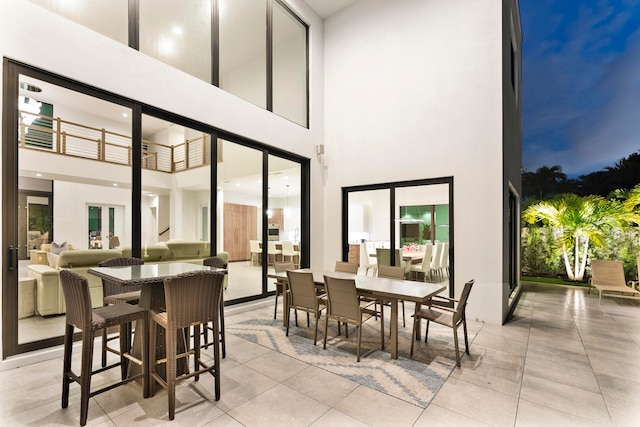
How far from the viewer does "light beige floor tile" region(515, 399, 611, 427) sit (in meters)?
2.05

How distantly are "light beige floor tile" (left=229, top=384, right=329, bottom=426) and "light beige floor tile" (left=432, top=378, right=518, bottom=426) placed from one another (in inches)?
38.5

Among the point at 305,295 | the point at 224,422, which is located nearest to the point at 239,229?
the point at 305,295

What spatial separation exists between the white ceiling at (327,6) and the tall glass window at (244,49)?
1.33 metres

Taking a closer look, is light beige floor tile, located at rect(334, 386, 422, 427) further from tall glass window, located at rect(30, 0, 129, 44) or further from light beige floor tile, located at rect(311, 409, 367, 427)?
tall glass window, located at rect(30, 0, 129, 44)

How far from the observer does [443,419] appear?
210 centimetres

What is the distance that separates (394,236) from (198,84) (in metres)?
4.22

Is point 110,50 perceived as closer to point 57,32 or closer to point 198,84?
point 57,32

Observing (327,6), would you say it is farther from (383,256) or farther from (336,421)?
(336,421)

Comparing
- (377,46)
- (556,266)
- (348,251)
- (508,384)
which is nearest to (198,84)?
(377,46)

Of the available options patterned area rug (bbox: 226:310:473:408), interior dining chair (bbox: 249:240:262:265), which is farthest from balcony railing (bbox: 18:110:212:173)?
patterned area rug (bbox: 226:310:473:408)

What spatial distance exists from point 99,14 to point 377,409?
5.02m

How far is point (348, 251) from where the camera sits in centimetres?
634

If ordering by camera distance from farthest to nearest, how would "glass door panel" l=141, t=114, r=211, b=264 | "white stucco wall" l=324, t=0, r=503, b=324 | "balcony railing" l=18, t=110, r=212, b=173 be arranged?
"white stucco wall" l=324, t=0, r=503, b=324, "glass door panel" l=141, t=114, r=211, b=264, "balcony railing" l=18, t=110, r=212, b=173

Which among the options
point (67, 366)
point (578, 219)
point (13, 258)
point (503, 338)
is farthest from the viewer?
point (578, 219)
